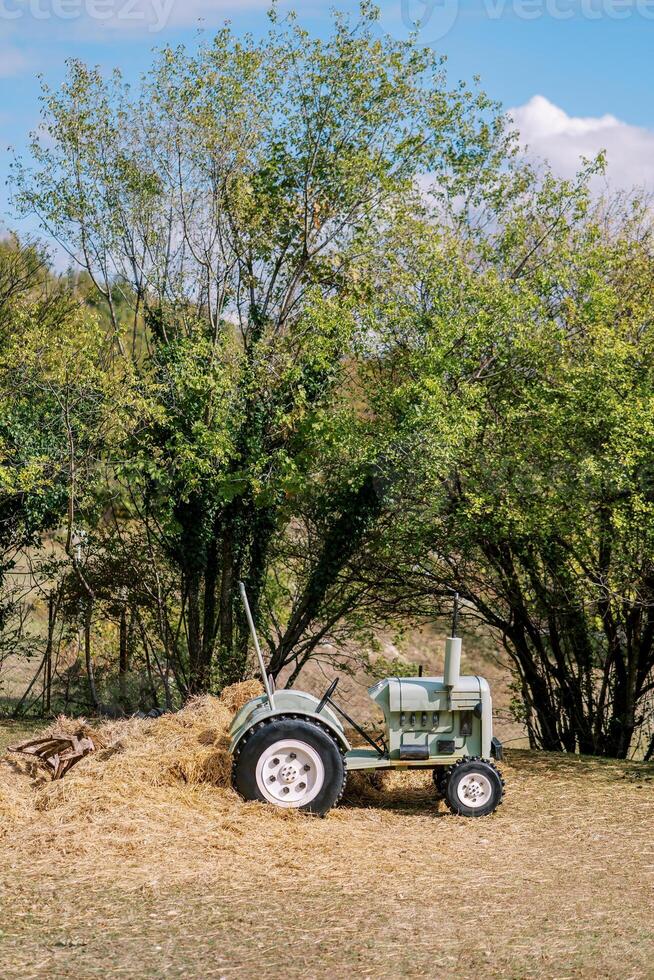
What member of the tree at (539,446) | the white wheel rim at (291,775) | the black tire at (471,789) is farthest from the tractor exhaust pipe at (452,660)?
the tree at (539,446)

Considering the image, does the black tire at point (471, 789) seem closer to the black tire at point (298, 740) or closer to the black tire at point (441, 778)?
the black tire at point (441, 778)

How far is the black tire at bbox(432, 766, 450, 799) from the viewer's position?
8.25 meters

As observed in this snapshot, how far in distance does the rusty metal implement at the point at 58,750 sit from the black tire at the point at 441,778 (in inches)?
107

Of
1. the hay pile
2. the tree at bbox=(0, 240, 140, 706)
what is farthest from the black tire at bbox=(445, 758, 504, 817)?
the tree at bbox=(0, 240, 140, 706)

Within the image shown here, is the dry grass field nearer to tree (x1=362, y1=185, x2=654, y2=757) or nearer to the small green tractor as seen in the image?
the small green tractor

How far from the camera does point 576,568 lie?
11797mm

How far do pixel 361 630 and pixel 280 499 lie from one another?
3.36 m

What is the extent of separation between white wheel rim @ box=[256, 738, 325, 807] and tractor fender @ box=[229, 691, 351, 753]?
0.22m

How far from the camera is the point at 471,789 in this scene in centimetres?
823

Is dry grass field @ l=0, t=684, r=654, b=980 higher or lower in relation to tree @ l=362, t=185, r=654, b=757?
lower

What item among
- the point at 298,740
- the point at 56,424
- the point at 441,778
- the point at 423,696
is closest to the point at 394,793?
the point at 441,778

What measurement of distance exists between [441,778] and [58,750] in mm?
3024

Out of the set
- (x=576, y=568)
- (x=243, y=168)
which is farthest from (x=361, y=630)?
(x=243, y=168)

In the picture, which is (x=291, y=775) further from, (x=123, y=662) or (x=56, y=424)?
(x=123, y=662)
